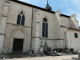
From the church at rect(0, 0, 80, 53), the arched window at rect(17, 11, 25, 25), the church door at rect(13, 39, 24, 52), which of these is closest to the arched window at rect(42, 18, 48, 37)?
the church at rect(0, 0, 80, 53)

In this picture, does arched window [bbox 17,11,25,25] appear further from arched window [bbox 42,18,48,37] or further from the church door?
arched window [bbox 42,18,48,37]

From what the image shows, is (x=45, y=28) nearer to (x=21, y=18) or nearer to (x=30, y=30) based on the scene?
(x=30, y=30)

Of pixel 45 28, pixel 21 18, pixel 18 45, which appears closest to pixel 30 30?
pixel 21 18

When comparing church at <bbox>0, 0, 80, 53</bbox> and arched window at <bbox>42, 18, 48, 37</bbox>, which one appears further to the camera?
arched window at <bbox>42, 18, 48, 37</bbox>

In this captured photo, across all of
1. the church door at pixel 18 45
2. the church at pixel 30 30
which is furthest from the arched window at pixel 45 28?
the church door at pixel 18 45

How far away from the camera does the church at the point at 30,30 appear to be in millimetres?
11094

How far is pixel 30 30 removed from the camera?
42.7ft

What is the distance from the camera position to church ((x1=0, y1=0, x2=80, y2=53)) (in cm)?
1109

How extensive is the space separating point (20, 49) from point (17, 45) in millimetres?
905

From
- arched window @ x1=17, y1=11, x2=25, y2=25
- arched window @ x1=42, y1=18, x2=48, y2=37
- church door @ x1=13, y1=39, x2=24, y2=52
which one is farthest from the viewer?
arched window @ x1=42, y1=18, x2=48, y2=37

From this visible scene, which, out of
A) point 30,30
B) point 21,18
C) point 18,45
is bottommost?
point 18,45

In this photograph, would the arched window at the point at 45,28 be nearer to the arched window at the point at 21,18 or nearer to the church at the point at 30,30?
the church at the point at 30,30

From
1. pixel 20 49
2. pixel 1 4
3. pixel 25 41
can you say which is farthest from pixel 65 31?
pixel 1 4

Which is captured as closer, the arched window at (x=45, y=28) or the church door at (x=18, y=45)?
the church door at (x=18, y=45)
